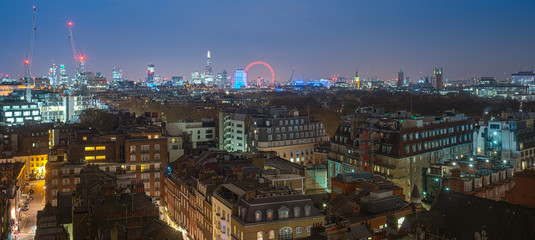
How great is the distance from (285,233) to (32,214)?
32249 millimetres

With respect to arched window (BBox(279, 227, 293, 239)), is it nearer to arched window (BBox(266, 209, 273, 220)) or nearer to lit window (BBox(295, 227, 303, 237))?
lit window (BBox(295, 227, 303, 237))

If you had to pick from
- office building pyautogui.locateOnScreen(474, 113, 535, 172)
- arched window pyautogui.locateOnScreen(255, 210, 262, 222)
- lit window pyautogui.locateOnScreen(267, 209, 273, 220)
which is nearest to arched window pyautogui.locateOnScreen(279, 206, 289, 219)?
lit window pyautogui.locateOnScreen(267, 209, 273, 220)

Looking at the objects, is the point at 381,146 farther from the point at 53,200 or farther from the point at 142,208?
the point at 53,200

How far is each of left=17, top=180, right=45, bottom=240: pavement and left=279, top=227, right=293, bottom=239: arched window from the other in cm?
2446

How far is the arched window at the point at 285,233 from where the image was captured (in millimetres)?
26250

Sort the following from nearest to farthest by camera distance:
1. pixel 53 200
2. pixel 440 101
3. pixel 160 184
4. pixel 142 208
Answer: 1. pixel 142 208
2. pixel 53 200
3. pixel 160 184
4. pixel 440 101

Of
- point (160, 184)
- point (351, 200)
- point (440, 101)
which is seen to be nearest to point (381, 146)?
point (351, 200)

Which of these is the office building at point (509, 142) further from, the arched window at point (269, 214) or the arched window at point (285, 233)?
the arched window at point (269, 214)

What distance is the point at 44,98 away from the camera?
416 feet

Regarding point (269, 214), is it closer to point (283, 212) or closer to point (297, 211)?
point (283, 212)

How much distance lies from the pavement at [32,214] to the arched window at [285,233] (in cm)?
2446

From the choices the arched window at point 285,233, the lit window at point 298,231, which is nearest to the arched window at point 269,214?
the arched window at point 285,233

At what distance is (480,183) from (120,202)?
25251 millimetres

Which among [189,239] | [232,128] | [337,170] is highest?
[232,128]
